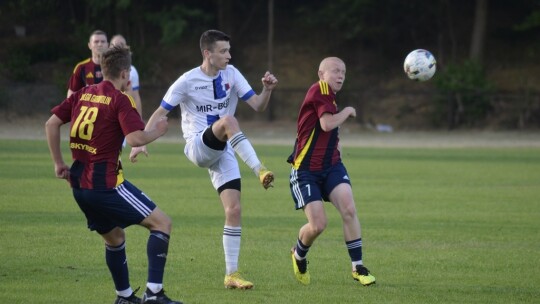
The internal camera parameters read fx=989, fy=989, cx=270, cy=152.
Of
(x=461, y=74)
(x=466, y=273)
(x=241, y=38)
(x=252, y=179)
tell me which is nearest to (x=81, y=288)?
(x=466, y=273)

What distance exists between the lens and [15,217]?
40.9ft

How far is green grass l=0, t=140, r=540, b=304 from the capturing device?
838 cm

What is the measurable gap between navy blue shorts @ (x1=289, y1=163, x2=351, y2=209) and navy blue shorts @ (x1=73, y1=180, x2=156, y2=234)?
2036mm

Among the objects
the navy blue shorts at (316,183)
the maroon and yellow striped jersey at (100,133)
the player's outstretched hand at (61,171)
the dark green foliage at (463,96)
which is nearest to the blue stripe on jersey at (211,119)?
the navy blue shorts at (316,183)

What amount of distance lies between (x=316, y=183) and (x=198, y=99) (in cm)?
133

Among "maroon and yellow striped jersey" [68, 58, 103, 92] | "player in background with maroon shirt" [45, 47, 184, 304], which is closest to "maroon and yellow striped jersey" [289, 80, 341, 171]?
"player in background with maroon shirt" [45, 47, 184, 304]

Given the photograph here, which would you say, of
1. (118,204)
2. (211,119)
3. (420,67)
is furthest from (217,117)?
(420,67)

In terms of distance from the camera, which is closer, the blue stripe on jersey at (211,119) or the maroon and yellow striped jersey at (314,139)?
the maroon and yellow striped jersey at (314,139)

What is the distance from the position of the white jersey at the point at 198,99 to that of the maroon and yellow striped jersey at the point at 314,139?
2.51ft

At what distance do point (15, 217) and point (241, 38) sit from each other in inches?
1186

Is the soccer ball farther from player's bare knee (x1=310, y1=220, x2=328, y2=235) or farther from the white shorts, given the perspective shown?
the white shorts

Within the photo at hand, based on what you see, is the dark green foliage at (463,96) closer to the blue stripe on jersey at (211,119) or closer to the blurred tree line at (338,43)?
the blurred tree line at (338,43)

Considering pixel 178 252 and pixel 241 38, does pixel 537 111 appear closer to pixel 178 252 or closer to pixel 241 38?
pixel 241 38

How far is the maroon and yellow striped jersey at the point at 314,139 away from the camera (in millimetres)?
9023
